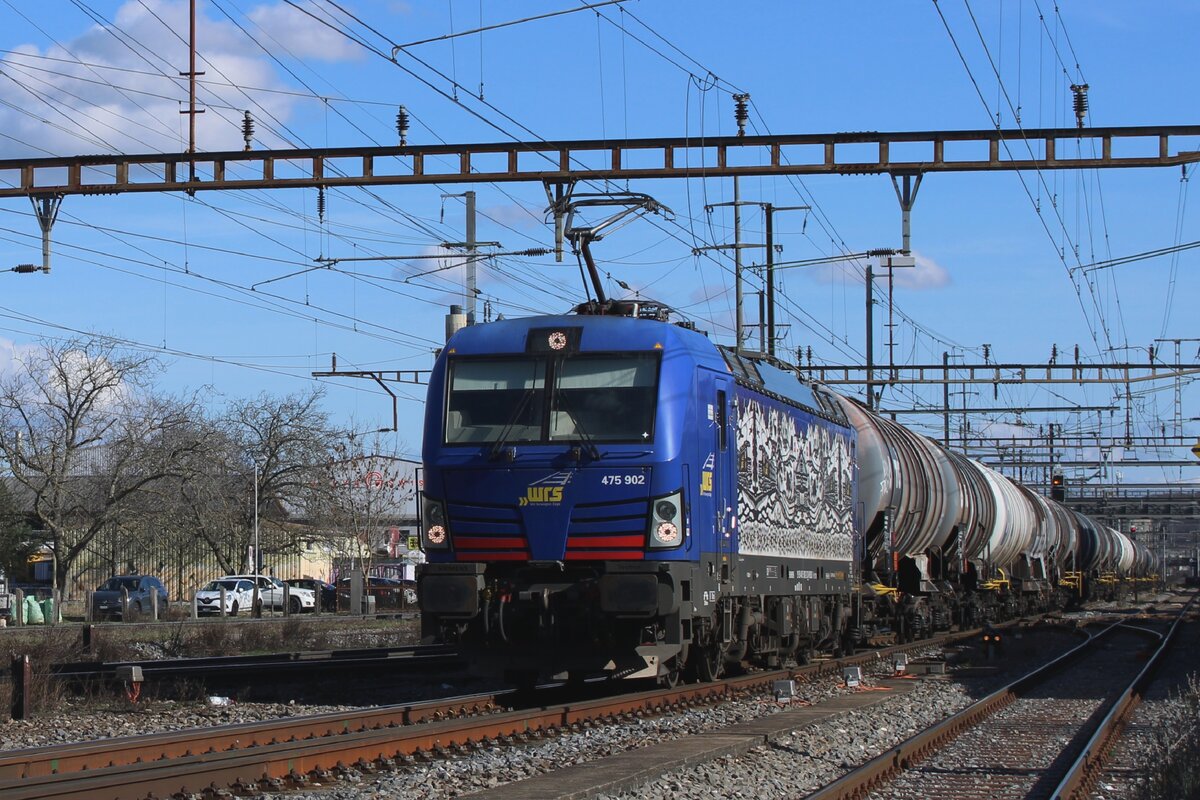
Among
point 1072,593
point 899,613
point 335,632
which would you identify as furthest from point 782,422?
point 1072,593

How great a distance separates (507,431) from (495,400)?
38cm

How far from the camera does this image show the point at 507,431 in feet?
47.2

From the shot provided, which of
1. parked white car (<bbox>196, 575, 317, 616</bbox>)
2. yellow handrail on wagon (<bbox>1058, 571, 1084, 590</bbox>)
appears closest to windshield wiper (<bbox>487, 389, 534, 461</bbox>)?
parked white car (<bbox>196, 575, 317, 616</bbox>)

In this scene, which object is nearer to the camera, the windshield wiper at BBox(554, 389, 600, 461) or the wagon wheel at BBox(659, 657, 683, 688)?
the windshield wiper at BBox(554, 389, 600, 461)

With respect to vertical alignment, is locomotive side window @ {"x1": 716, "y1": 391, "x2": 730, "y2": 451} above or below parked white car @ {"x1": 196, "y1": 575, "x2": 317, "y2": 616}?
above

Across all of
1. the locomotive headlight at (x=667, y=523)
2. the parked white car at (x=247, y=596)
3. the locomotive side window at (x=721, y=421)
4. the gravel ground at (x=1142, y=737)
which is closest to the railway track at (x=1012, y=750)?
the gravel ground at (x=1142, y=737)

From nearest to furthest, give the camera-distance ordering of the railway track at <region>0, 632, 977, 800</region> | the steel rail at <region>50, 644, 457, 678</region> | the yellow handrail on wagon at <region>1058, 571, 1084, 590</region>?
the railway track at <region>0, 632, 977, 800</region> < the steel rail at <region>50, 644, 457, 678</region> < the yellow handrail on wagon at <region>1058, 571, 1084, 590</region>

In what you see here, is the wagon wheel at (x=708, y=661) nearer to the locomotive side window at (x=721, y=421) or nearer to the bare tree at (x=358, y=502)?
the locomotive side window at (x=721, y=421)

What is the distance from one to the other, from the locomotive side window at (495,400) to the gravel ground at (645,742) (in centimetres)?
303

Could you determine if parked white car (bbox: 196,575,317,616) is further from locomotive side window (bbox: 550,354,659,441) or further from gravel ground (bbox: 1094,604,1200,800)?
locomotive side window (bbox: 550,354,659,441)

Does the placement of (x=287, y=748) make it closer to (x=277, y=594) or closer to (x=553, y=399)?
(x=553, y=399)

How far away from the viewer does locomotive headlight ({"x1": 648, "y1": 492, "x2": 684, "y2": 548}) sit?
13750 millimetres

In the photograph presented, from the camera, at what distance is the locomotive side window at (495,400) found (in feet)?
47.3

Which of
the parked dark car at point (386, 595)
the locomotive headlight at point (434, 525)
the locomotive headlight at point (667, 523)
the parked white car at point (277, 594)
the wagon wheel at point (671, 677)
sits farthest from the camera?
the parked dark car at point (386, 595)
